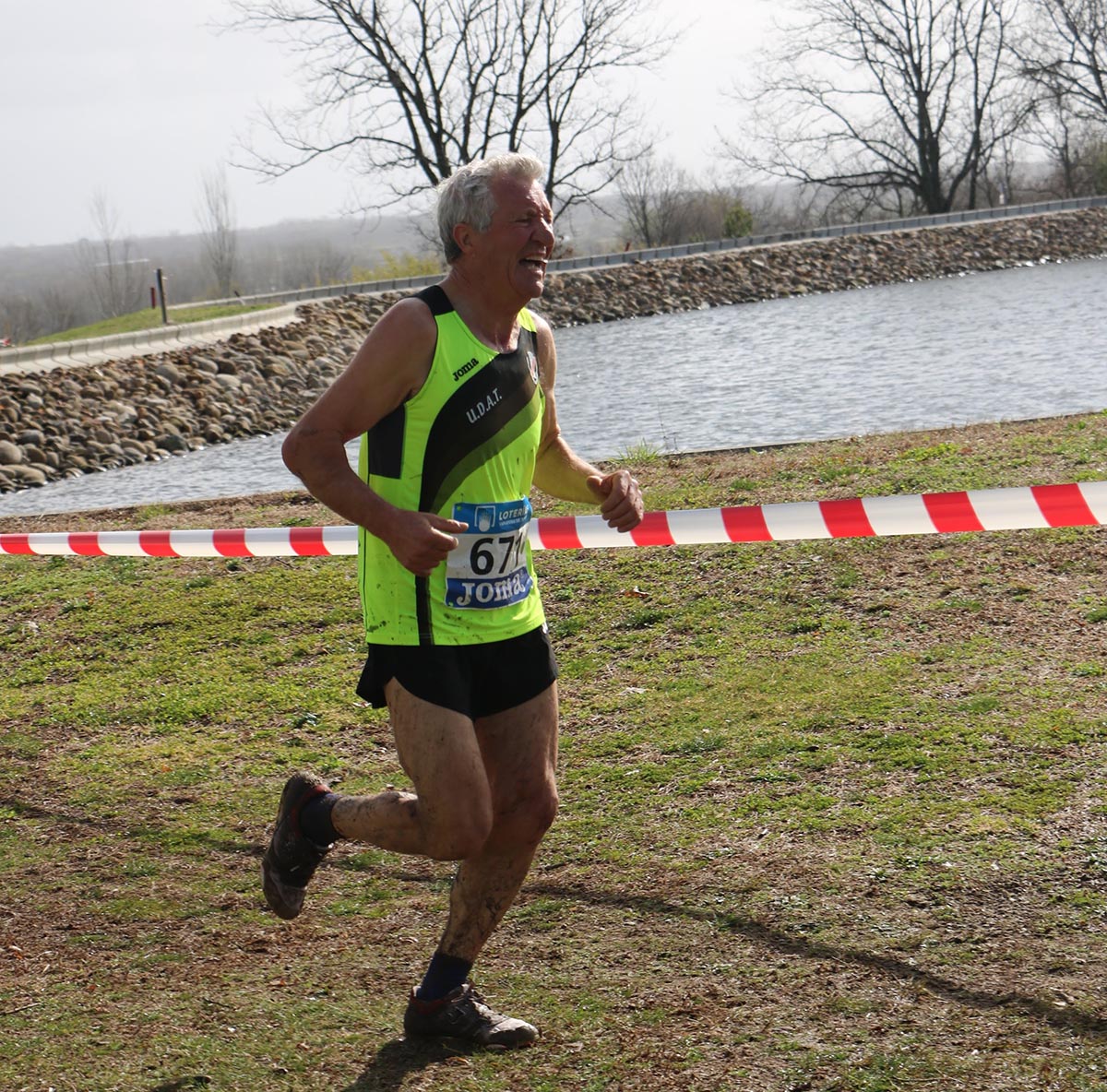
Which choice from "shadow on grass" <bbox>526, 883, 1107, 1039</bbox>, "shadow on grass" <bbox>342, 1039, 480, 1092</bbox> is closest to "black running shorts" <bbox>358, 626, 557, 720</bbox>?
"shadow on grass" <bbox>342, 1039, 480, 1092</bbox>

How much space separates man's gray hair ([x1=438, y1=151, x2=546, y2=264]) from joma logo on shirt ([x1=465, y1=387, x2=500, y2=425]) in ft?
1.15

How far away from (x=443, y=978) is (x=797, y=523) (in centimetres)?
300

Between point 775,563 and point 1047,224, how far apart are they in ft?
170

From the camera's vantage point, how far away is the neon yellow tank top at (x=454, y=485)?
3562mm

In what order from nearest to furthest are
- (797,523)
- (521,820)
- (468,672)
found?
(468,672) → (521,820) → (797,523)

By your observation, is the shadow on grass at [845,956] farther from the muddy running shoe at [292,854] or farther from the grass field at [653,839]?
the muddy running shoe at [292,854]

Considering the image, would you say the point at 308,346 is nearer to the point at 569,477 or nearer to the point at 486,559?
the point at 569,477

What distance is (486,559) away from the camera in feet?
11.9

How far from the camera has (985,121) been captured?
64125 millimetres

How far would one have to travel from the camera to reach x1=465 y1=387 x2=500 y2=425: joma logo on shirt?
3576 millimetres

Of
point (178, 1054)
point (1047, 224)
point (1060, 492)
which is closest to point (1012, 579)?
point (1060, 492)

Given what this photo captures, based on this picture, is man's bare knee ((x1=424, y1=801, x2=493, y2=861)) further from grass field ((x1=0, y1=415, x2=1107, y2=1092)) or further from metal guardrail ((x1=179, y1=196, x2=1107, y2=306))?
metal guardrail ((x1=179, y1=196, x2=1107, y2=306))

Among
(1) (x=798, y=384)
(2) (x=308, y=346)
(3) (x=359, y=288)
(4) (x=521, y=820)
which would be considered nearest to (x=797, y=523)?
(4) (x=521, y=820)

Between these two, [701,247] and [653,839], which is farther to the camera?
[701,247]
